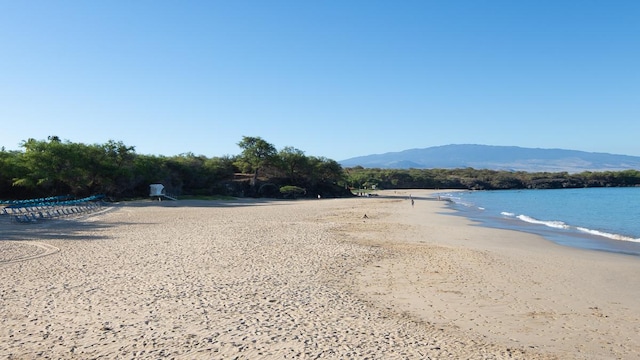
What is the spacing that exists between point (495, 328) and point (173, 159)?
53187 millimetres

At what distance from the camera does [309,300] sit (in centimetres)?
865

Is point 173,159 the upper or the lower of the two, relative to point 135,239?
upper

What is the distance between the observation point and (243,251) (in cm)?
1432

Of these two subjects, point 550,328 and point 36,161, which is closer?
point 550,328

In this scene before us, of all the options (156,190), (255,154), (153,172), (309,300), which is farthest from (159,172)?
(309,300)

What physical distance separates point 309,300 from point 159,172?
45650mm

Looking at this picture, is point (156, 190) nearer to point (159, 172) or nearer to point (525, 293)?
point (159, 172)

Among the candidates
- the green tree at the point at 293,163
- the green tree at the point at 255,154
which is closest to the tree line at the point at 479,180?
the green tree at the point at 293,163

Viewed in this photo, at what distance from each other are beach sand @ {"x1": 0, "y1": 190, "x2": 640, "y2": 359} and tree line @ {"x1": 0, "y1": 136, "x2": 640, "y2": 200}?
25603 mm

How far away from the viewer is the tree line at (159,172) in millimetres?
38781

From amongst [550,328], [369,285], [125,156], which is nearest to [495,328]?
[550,328]

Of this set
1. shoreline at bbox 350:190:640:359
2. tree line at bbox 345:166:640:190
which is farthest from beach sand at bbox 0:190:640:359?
tree line at bbox 345:166:640:190

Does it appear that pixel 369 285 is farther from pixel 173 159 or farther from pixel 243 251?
pixel 173 159

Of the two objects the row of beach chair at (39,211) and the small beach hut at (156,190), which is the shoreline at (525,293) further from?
the small beach hut at (156,190)
